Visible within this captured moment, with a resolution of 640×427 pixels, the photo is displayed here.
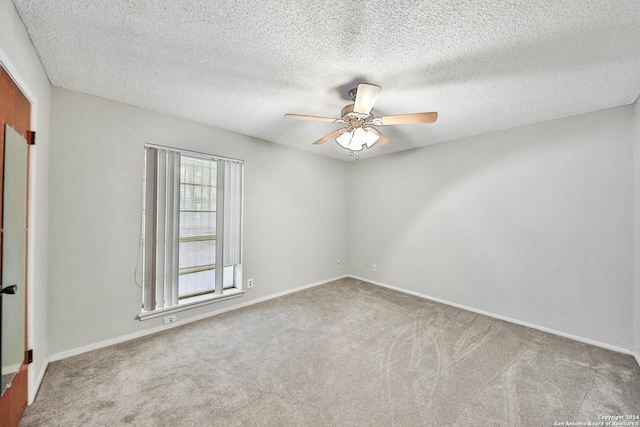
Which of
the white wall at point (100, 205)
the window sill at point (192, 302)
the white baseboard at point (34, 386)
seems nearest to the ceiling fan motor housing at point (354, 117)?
the white wall at point (100, 205)

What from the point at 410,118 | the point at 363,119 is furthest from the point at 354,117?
the point at 410,118

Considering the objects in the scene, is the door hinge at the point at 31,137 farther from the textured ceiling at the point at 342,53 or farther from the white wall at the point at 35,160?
the textured ceiling at the point at 342,53

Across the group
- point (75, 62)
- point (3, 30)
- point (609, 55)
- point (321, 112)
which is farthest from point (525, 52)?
point (75, 62)

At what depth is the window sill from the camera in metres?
2.59

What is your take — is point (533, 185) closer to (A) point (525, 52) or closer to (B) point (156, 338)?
(A) point (525, 52)

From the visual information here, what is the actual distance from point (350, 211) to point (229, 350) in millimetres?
3322

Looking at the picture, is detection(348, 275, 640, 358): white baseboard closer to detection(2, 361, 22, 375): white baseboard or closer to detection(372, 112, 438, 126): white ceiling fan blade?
detection(372, 112, 438, 126): white ceiling fan blade

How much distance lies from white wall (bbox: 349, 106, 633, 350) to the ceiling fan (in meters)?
1.67

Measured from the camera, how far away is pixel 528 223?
2893 mm

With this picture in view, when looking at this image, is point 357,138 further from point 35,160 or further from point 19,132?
point 35,160

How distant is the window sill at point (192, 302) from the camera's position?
2586 millimetres

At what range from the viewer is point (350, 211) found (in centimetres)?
493

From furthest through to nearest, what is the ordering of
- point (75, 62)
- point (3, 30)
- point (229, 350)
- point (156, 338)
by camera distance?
point (156, 338) → point (229, 350) → point (75, 62) → point (3, 30)

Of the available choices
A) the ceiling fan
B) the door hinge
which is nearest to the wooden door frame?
the door hinge
